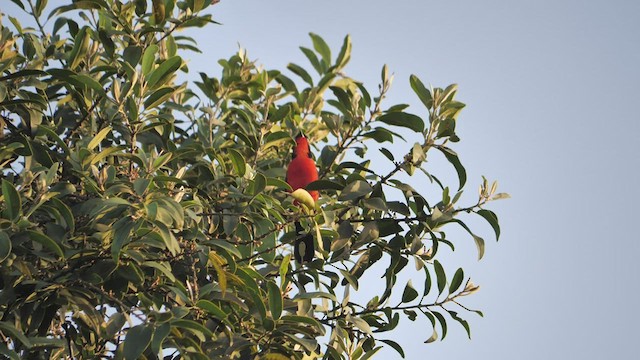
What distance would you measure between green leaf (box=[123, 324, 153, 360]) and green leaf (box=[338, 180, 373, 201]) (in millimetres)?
1119

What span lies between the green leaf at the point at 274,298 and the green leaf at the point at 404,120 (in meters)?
0.99

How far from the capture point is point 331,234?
4102mm

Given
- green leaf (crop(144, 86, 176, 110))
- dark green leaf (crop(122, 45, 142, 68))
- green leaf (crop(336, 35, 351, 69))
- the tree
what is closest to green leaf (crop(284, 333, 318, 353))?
the tree

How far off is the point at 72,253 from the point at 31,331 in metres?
0.53

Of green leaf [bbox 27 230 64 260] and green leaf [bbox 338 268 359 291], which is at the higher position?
green leaf [bbox 338 268 359 291]

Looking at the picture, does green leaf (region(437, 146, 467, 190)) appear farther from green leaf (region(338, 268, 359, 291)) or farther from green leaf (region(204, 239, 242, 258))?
green leaf (region(204, 239, 242, 258))

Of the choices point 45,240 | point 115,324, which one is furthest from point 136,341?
point 45,240

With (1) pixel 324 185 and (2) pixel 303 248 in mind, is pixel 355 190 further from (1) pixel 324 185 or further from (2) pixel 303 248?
(2) pixel 303 248

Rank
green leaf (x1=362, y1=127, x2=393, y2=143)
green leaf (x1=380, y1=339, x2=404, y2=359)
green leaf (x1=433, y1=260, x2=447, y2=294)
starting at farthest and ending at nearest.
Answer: green leaf (x1=380, y1=339, x2=404, y2=359), green leaf (x1=433, y1=260, x2=447, y2=294), green leaf (x1=362, y1=127, x2=393, y2=143)

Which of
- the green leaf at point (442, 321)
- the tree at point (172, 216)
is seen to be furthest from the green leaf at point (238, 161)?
the green leaf at point (442, 321)

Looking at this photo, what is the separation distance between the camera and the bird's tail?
4066mm

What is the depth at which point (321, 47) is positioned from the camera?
489cm

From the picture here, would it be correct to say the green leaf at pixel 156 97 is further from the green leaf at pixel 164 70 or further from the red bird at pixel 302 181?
the red bird at pixel 302 181

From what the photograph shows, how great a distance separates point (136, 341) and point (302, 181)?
132 centimetres
